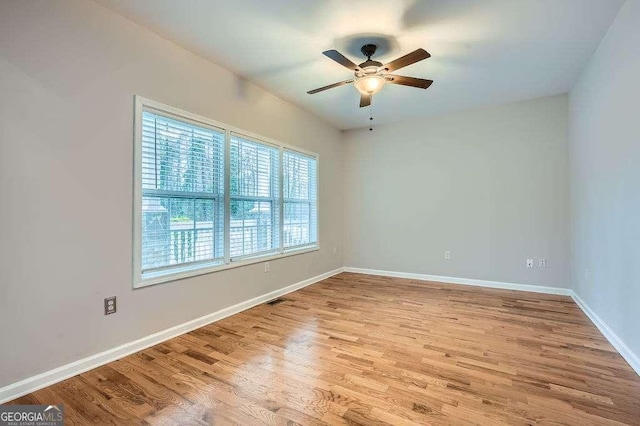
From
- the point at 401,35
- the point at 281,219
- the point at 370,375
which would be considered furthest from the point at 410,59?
the point at 281,219

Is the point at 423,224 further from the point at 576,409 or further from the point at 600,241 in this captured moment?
the point at 576,409

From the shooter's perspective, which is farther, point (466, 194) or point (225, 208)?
point (466, 194)

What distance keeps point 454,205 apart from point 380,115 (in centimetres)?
191

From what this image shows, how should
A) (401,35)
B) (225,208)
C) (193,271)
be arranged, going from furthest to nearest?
(225,208), (193,271), (401,35)

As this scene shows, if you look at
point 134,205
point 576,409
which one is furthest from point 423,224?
point 134,205

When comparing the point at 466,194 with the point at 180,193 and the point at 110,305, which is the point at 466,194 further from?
the point at 110,305

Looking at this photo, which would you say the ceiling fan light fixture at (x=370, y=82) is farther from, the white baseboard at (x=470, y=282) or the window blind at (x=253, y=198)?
the white baseboard at (x=470, y=282)

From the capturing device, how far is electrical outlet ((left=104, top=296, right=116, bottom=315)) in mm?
2348

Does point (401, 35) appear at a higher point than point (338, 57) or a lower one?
higher

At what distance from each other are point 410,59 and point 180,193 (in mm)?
2410

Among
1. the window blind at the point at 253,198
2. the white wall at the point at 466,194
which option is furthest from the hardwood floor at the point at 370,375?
the white wall at the point at 466,194

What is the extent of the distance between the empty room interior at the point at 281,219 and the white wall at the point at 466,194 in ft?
0.14

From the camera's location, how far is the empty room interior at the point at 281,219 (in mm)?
1904

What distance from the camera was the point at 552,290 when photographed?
4184 mm
